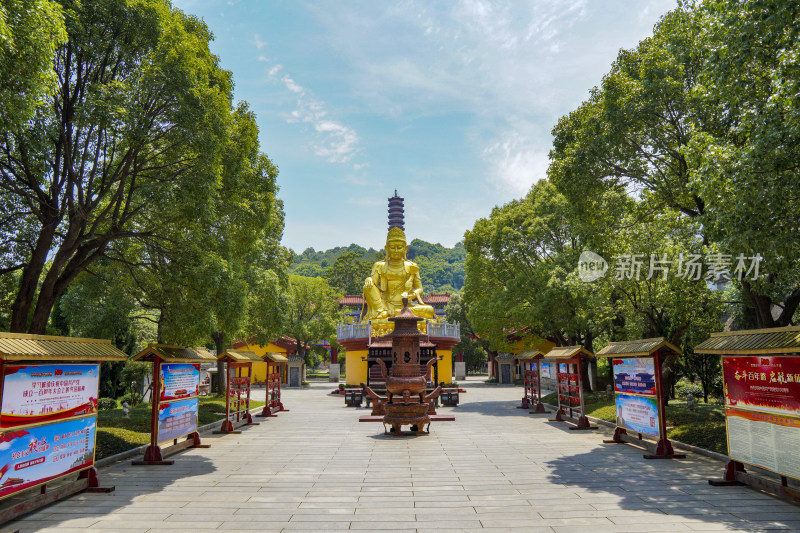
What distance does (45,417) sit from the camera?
6.71 meters

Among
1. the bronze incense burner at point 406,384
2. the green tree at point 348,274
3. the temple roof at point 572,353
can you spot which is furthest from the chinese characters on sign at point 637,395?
the green tree at point 348,274

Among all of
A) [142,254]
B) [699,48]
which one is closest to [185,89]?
[142,254]

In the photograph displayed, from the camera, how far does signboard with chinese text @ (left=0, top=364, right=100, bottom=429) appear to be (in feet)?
20.1

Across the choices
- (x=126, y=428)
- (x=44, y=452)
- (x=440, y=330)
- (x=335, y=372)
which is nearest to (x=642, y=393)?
(x=44, y=452)

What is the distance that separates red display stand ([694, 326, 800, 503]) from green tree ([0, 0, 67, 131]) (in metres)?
10.2

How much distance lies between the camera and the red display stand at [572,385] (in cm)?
1360

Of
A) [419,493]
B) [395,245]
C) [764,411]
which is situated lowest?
[419,493]

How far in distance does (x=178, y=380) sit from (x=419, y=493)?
234 inches

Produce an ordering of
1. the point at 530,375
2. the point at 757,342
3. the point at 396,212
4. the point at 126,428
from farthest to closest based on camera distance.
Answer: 1. the point at 396,212
2. the point at 530,375
3. the point at 126,428
4. the point at 757,342

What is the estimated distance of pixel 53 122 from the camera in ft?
30.0

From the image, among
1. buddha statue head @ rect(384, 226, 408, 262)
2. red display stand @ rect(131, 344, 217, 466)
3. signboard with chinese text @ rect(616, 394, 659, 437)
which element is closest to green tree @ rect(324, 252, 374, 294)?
buddha statue head @ rect(384, 226, 408, 262)

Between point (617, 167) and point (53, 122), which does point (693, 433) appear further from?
point (53, 122)

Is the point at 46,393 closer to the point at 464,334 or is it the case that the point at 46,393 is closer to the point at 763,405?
the point at 763,405

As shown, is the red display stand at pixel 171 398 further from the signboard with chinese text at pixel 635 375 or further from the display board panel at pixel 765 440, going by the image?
the display board panel at pixel 765 440
